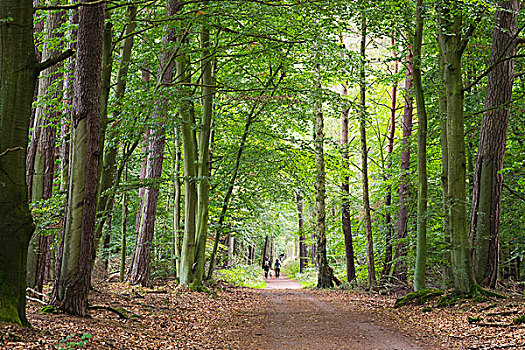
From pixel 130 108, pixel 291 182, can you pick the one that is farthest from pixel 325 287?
pixel 130 108

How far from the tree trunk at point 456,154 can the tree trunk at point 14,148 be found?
8.23m

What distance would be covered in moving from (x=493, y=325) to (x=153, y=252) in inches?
535

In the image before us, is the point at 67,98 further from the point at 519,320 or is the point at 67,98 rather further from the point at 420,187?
the point at 420,187

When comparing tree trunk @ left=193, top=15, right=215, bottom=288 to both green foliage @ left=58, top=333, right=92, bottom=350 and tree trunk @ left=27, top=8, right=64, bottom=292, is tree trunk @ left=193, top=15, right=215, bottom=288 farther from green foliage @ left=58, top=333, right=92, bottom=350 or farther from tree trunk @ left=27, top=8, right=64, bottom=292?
green foliage @ left=58, top=333, right=92, bottom=350

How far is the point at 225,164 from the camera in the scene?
1559cm

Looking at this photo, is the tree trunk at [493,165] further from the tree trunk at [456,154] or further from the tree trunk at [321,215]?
the tree trunk at [321,215]

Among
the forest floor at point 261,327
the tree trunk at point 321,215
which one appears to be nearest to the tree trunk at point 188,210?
the forest floor at point 261,327

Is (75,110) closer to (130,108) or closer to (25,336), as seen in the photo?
(130,108)

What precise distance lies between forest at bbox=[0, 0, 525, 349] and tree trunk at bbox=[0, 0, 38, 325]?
2 centimetres

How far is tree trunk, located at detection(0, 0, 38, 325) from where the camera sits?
15.4 feet

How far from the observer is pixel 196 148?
14.3 m

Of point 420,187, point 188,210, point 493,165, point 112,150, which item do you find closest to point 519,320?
point 493,165

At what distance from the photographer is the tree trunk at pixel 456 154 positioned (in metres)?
9.55

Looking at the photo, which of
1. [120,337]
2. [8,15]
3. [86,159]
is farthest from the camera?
[86,159]
